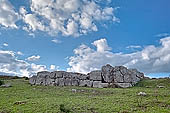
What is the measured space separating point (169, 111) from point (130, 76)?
31483mm

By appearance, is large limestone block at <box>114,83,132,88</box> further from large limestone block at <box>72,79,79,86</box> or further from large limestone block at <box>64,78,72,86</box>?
large limestone block at <box>64,78,72,86</box>

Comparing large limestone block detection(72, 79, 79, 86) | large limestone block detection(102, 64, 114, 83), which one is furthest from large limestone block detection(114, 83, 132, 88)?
large limestone block detection(72, 79, 79, 86)

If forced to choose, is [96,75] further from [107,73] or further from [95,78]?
[107,73]


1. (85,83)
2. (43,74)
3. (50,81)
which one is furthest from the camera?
(43,74)

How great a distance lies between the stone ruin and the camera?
4484cm

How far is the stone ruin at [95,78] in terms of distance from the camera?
147 ft

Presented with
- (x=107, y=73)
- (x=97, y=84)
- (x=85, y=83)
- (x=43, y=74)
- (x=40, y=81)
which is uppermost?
(x=107, y=73)

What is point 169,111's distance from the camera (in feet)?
49.8

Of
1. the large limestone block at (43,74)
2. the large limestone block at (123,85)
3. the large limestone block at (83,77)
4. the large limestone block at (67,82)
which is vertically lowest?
the large limestone block at (123,85)

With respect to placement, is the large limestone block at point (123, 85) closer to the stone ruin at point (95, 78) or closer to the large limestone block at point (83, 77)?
the stone ruin at point (95, 78)

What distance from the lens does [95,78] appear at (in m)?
47.4

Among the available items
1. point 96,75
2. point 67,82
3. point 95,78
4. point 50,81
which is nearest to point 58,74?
point 50,81

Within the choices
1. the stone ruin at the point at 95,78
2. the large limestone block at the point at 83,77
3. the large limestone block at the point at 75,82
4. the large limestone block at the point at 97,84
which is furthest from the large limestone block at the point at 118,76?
the large limestone block at the point at 75,82

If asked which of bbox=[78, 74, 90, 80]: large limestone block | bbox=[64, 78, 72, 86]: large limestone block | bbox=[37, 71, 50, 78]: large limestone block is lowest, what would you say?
bbox=[64, 78, 72, 86]: large limestone block
